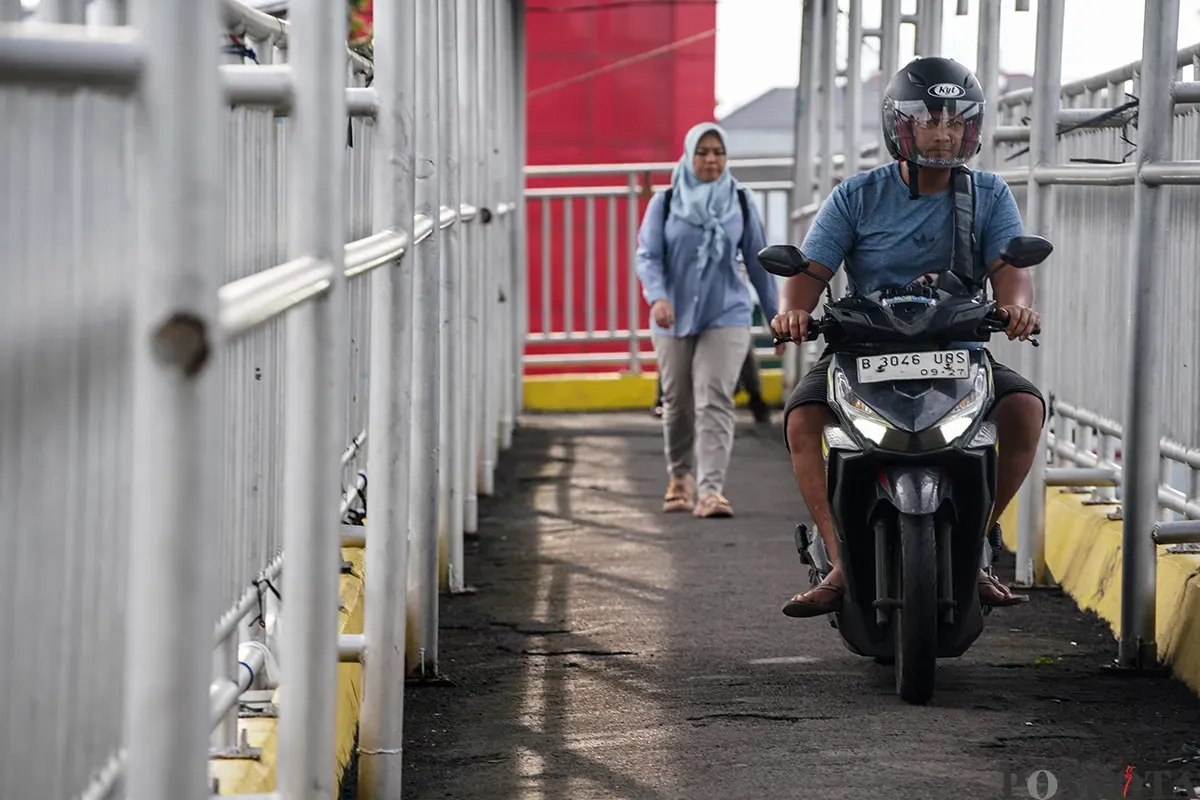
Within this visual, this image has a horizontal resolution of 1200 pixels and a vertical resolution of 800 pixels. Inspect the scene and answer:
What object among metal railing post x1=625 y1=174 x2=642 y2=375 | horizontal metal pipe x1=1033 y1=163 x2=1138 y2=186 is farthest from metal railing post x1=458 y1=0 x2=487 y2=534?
metal railing post x1=625 y1=174 x2=642 y2=375

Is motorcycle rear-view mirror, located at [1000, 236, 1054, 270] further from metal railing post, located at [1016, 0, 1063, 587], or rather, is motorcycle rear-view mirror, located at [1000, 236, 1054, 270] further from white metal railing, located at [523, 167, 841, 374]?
white metal railing, located at [523, 167, 841, 374]

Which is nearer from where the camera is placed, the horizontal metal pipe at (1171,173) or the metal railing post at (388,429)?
the metal railing post at (388,429)

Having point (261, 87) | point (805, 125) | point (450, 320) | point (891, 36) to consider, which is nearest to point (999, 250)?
point (450, 320)

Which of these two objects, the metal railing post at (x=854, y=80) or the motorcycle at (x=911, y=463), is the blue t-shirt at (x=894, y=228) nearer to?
the motorcycle at (x=911, y=463)

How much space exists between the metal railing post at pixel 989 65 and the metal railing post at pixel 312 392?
5.49m

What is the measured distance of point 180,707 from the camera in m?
2.00

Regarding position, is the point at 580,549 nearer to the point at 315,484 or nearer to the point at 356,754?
the point at 356,754

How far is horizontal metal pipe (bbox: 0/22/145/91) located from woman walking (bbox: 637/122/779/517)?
7.83 m

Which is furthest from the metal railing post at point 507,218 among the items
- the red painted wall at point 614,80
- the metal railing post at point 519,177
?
the red painted wall at point 614,80

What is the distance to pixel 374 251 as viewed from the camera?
152 inches

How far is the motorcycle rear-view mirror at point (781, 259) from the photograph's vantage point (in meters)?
5.33

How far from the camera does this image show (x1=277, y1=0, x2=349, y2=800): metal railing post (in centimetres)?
296

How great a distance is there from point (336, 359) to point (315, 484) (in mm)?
196

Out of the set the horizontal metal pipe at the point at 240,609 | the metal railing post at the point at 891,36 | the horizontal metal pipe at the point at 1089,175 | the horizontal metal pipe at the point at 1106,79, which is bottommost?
the horizontal metal pipe at the point at 240,609
